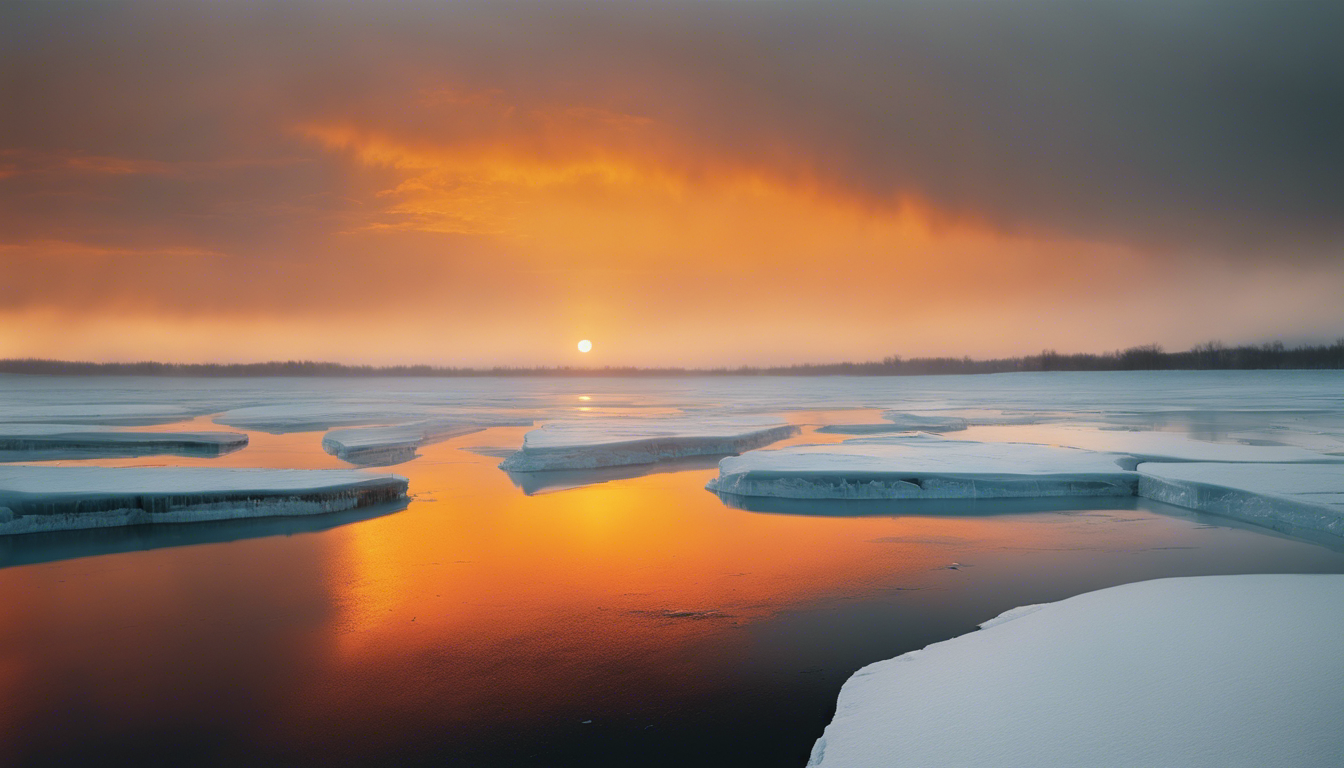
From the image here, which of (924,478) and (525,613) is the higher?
(924,478)

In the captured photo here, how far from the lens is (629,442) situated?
50.5 feet

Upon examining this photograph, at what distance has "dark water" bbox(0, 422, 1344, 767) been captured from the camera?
4.04m

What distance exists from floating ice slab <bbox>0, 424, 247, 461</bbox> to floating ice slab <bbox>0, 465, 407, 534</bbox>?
5254 mm

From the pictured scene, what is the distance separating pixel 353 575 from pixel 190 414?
84.4ft

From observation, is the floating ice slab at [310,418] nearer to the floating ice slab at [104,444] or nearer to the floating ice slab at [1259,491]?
the floating ice slab at [104,444]

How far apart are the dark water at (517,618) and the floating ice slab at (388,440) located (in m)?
5.90

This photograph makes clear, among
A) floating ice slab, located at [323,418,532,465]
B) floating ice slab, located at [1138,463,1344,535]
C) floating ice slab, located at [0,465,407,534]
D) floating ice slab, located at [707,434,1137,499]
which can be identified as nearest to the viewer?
floating ice slab, located at [1138,463,1344,535]

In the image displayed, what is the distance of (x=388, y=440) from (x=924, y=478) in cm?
1194

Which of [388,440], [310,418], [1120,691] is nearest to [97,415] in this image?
[310,418]

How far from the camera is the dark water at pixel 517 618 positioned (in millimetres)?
4035

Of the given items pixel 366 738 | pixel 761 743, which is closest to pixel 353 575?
pixel 366 738

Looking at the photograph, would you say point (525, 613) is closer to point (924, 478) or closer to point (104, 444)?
point (924, 478)

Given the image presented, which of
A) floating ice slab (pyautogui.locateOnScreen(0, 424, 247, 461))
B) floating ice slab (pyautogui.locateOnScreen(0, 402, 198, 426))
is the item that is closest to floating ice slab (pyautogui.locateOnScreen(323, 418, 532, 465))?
floating ice slab (pyautogui.locateOnScreen(0, 424, 247, 461))

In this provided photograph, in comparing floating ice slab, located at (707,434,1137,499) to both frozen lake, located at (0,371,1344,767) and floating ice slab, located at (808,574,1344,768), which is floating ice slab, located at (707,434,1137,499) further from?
floating ice slab, located at (808,574,1344,768)
